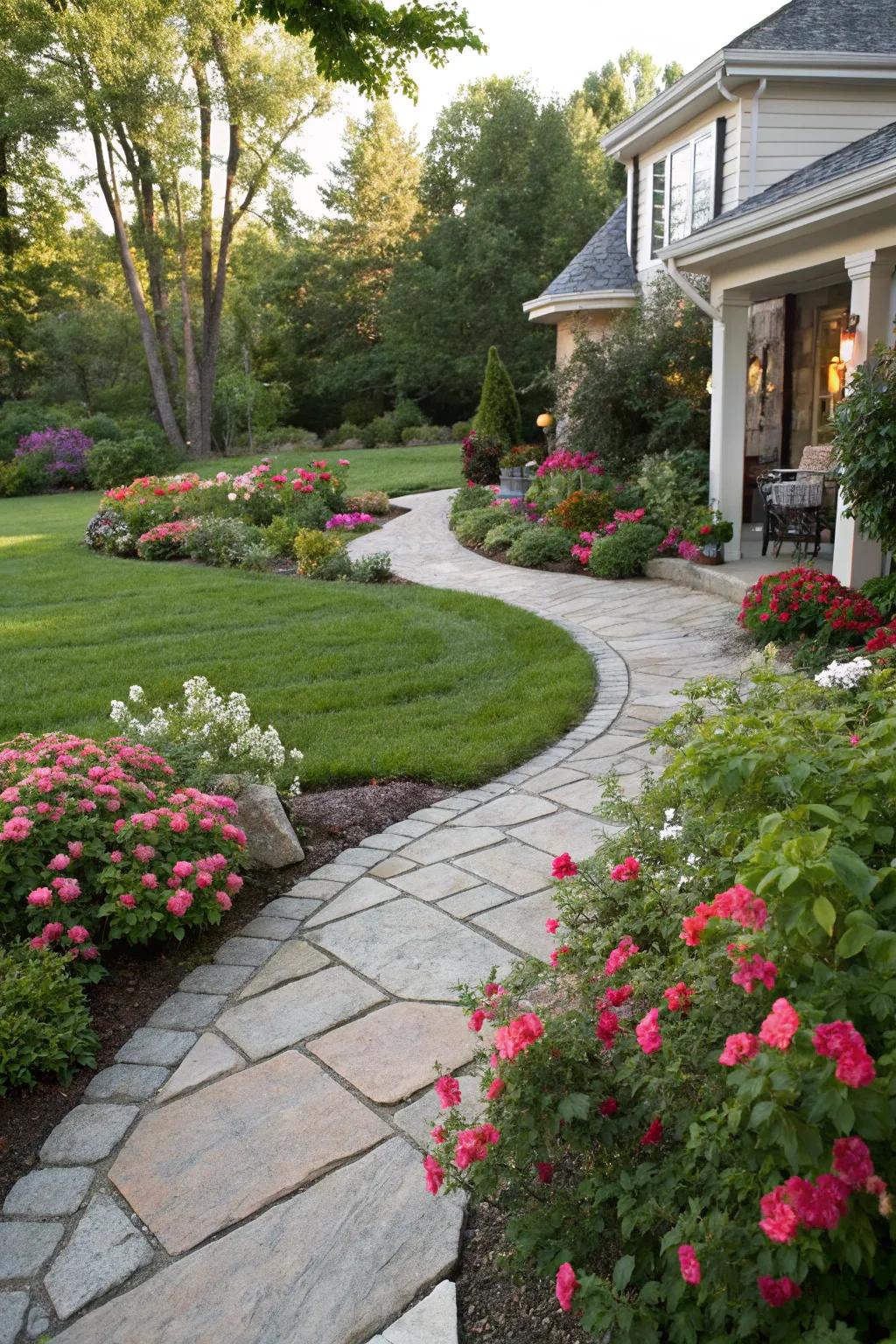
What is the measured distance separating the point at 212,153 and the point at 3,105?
4893 mm

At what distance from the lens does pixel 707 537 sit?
918cm

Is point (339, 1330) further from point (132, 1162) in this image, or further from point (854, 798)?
point (854, 798)

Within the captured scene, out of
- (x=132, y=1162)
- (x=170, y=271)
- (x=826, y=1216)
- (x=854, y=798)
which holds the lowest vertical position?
(x=132, y=1162)

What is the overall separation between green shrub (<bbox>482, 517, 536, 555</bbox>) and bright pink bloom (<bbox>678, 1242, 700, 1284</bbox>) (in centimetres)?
1026

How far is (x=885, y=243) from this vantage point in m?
6.75

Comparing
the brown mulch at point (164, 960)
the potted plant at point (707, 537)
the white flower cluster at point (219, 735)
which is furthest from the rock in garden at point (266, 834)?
the potted plant at point (707, 537)

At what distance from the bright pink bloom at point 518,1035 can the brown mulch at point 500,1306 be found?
0.45 meters

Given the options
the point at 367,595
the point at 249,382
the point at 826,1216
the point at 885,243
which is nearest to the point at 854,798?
the point at 826,1216

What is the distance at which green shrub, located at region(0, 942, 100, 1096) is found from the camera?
2.64 metres

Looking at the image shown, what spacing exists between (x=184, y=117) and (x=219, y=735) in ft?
78.8

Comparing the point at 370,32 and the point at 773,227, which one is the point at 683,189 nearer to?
the point at 773,227

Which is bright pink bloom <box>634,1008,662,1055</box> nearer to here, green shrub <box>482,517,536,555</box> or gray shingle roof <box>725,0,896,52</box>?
green shrub <box>482,517,536,555</box>

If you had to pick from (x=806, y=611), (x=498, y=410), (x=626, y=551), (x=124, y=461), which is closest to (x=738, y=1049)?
(x=806, y=611)

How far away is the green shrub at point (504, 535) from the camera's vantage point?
11.6 metres
